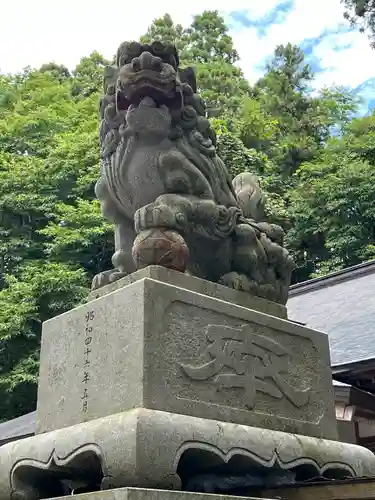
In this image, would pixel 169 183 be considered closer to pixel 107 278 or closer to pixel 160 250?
pixel 160 250

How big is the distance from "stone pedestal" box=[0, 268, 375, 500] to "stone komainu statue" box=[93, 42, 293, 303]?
0.19m

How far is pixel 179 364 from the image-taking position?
220 centimetres

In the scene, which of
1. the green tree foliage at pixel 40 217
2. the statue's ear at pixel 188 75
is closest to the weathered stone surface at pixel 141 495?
the statue's ear at pixel 188 75

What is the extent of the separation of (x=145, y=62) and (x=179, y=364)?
1288mm

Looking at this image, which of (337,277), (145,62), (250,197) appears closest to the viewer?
(145,62)

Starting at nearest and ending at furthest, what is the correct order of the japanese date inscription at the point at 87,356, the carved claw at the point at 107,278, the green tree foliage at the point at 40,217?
the japanese date inscription at the point at 87,356, the carved claw at the point at 107,278, the green tree foliage at the point at 40,217

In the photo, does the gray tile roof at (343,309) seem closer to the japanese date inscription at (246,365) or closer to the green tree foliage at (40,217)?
the japanese date inscription at (246,365)

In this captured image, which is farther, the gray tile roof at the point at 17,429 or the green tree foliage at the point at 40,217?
the green tree foliage at the point at 40,217

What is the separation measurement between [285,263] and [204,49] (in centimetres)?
2461

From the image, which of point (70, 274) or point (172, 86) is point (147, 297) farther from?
point (70, 274)

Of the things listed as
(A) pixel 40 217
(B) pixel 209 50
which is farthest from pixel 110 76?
(B) pixel 209 50

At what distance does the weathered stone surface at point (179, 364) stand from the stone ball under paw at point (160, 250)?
18 centimetres

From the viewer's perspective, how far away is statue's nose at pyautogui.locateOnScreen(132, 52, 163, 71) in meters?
2.61

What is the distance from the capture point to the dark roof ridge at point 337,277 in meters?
10.5
